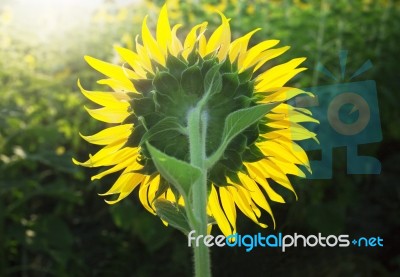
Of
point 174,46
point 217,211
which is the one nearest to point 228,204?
point 217,211

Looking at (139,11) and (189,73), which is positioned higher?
(139,11)

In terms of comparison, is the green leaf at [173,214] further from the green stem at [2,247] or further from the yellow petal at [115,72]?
the green stem at [2,247]

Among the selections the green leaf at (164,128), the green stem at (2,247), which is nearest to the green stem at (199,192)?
the green leaf at (164,128)

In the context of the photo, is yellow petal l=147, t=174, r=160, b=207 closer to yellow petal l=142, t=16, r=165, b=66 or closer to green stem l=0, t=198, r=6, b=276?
yellow petal l=142, t=16, r=165, b=66

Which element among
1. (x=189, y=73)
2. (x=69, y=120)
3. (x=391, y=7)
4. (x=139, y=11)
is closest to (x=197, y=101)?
(x=189, y=73)

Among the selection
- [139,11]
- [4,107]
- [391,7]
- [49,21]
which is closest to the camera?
[4,107]

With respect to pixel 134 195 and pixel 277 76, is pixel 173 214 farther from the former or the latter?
pixel 134 195

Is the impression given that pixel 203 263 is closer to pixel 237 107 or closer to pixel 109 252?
pixel 237 107

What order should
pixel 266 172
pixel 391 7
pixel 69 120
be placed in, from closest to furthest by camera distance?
pixel 266 172, pixel 69 120, pixel 391 7
